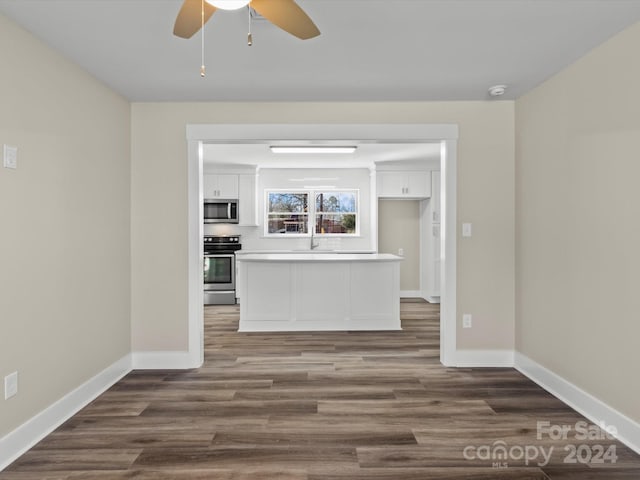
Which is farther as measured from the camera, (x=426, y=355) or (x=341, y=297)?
(x=341, y=297)

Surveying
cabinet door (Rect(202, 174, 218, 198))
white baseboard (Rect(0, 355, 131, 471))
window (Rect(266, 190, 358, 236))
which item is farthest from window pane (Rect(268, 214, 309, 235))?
white baseboard (Rect(0, 355, 131, 471))

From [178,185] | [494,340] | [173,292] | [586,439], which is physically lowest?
[586,439]

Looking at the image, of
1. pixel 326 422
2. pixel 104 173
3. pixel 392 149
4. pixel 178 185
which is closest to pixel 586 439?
pixel 326 422

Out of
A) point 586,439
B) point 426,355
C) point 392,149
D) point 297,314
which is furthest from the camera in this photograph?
point 392,149

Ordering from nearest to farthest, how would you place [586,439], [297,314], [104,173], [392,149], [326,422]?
[586,439], [326,422], [104,173], [297,314], [392,149]

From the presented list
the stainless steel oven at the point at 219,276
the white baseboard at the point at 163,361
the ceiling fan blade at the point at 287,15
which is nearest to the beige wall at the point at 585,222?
the ceiling fan blade at the point at 287,15

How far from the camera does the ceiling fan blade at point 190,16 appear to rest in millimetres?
1584

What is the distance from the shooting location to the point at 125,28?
2299mm

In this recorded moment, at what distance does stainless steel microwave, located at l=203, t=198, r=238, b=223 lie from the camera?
7.05 metres

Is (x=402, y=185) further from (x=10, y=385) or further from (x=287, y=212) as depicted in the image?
(x=10, y=385)

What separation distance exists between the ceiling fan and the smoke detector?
2.11 m

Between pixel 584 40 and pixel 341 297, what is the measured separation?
3431 millimetres

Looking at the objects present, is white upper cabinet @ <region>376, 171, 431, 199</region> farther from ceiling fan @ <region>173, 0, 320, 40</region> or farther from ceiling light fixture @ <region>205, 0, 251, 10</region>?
ceiling light fixture @ <region>205, 0, 251, 10</region>

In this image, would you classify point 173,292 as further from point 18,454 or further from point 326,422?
point 326,422
